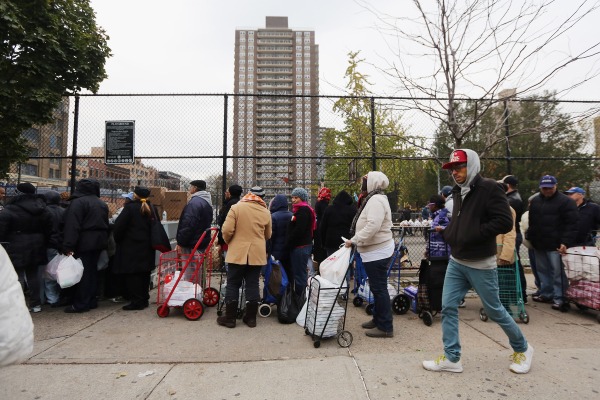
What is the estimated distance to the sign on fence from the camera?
6.99 m

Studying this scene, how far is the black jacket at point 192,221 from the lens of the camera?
5.29m

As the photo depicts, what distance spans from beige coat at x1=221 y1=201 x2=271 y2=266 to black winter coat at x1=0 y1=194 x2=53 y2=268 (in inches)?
116

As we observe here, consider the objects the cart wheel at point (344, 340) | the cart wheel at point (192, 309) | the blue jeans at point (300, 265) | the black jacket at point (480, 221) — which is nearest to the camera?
the black jacket at point (480, 221)

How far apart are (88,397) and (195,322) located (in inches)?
78.9

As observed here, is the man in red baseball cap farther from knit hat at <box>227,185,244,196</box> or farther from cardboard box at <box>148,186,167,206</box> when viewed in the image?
cardboard box at <box>148,186,167,206</box>

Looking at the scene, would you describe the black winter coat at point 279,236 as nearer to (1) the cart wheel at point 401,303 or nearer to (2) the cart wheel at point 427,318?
(1) the cart wheel at point 401,303

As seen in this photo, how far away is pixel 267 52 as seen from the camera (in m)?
123

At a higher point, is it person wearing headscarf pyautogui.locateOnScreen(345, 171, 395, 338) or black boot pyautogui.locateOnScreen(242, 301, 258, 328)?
person wearing headscarf pyautogui.locateOnScreen(345, 171, 395, 338)

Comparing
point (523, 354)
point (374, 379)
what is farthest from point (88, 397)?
point (523, 354)

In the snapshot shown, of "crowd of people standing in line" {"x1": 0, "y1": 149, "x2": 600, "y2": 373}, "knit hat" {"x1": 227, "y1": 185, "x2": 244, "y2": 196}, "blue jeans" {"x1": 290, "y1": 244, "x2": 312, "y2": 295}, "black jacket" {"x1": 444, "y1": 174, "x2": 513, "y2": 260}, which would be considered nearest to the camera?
"black jacket" {"x1": 444, "y1": 174, "x2": 513, "y2": 260}

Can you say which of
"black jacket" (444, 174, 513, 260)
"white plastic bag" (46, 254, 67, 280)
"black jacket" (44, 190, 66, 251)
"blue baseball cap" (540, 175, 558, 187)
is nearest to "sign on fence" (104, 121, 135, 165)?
"black jacket" (44, 190, 66, 251)

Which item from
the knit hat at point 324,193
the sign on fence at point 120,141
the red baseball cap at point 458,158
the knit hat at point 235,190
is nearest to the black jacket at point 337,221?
the knit hat at point 324,193

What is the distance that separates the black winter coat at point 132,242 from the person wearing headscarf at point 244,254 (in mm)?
1617

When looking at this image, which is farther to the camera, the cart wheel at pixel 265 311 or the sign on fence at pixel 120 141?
the sign on fence at pixel 120 141
